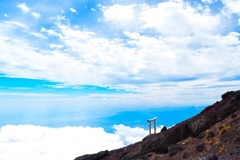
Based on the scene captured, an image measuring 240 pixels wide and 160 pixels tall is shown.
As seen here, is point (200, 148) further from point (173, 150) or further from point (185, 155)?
point (173, 150)

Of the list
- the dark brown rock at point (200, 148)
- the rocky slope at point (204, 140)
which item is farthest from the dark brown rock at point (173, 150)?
the dark brown rock at point (200, 148)

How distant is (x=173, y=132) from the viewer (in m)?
28.4

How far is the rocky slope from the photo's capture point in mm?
19594

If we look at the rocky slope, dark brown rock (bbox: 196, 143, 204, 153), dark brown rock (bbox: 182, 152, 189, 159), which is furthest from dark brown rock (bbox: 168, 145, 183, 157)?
dark brown rock (bbox: 196, 143, 204, 153)

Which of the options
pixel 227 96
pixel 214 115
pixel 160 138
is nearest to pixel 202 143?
pixel 214 115

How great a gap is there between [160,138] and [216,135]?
26.2ft

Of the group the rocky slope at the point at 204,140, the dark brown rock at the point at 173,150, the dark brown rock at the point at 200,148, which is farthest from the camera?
the dark brown rock at the point at 173,150

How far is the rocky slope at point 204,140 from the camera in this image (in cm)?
1959

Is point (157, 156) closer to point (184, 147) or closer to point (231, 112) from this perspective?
point (184, 147)

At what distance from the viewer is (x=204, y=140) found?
906 inches

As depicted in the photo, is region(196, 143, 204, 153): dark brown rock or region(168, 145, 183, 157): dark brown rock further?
region(168, 145, 183, 157): dark brown rock

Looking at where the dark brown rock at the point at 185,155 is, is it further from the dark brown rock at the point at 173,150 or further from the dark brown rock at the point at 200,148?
the dark brown rock at the point at 173,150

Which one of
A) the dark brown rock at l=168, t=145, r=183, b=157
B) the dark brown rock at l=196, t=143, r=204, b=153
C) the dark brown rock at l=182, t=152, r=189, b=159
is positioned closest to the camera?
the dark brown rock at l=196, t=143, r=204, b=153

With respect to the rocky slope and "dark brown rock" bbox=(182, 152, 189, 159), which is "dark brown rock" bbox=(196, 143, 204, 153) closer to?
the rocky slope
